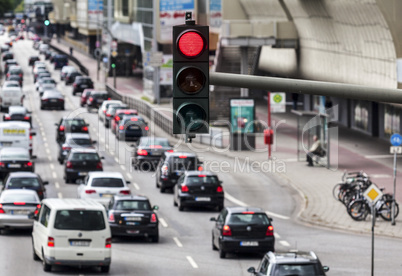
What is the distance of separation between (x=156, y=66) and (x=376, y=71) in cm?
3266

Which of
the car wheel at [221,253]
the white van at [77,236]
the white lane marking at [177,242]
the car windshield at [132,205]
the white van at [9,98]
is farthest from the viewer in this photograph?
the white van at [9,98]

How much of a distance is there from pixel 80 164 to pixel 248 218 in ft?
59.3

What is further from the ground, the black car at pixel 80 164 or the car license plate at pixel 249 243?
the car license plate at pixel 249 243

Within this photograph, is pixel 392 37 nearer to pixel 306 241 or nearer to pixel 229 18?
pixel 306 241

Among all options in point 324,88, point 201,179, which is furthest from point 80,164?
point 324,88

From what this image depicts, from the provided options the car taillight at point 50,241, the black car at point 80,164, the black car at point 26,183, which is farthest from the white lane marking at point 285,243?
the black car at point 80,164

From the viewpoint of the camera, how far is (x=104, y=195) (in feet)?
126

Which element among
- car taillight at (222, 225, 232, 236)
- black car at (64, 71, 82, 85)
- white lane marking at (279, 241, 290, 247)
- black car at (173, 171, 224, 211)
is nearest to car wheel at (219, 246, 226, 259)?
car taillight at (222, 225, 232, 236)

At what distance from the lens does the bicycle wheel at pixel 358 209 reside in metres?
36.1

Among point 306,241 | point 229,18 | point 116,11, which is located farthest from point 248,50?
point 116,11

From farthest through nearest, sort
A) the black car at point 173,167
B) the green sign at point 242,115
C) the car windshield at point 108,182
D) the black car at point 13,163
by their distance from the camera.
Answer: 1. the green sign at point 242,115
2. the black car at point 13,163
3. the black car at point 173,167
4. the car windshield at point 108,182

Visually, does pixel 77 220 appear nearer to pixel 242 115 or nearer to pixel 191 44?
pixel 191 44

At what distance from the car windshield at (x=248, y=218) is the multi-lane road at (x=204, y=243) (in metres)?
1.06

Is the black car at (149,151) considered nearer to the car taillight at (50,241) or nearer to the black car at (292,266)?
the car taillight at (50,241)
